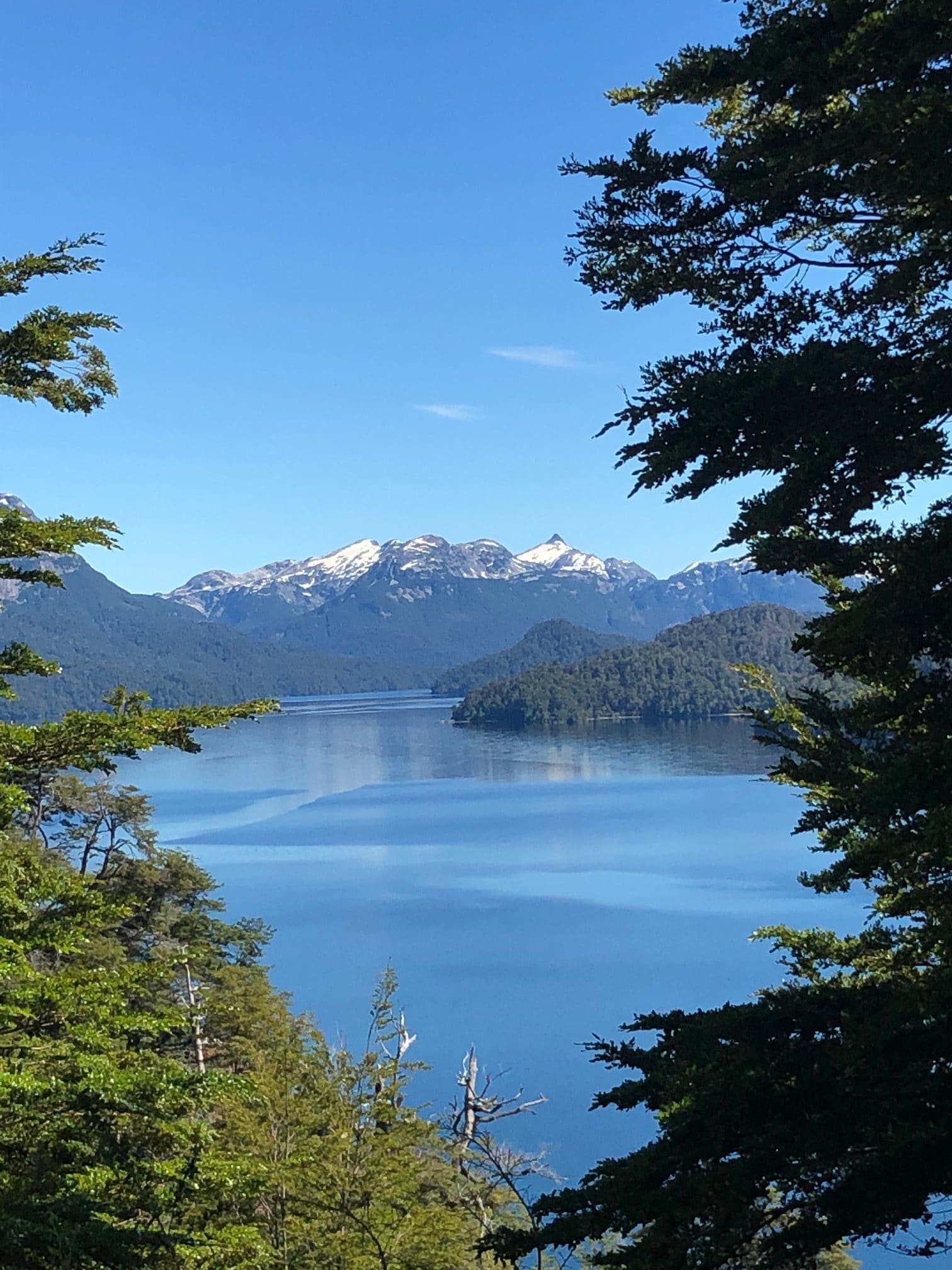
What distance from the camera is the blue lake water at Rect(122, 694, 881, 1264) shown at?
26.7 metres

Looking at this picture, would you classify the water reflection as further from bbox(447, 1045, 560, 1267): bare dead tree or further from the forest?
the forest

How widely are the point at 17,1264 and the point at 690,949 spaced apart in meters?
29.8

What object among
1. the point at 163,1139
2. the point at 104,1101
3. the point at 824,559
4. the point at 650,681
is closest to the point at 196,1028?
the point at 163,1139

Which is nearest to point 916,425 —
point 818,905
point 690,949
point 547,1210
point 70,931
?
point 547,1210

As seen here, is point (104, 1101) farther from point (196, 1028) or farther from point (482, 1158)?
point (196, 1028)

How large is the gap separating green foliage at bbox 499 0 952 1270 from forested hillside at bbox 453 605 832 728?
122 meters

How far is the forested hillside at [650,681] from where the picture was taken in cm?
13275

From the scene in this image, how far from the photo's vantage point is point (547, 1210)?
13.6 ft

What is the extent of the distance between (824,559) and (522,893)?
40143 mm

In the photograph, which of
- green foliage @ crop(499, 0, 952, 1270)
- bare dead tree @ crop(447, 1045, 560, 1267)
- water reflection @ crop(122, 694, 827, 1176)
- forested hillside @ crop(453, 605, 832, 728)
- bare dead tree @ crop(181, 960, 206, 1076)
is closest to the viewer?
green foliage @ crop(499, 0, 952, 1270)

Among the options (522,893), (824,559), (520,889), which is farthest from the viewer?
(520,889)

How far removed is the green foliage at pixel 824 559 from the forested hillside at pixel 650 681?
4800 inches

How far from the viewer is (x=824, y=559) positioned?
511cm

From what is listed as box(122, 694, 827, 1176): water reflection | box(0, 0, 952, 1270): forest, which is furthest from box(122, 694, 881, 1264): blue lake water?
box(0, 0, 952, 1270): forest
